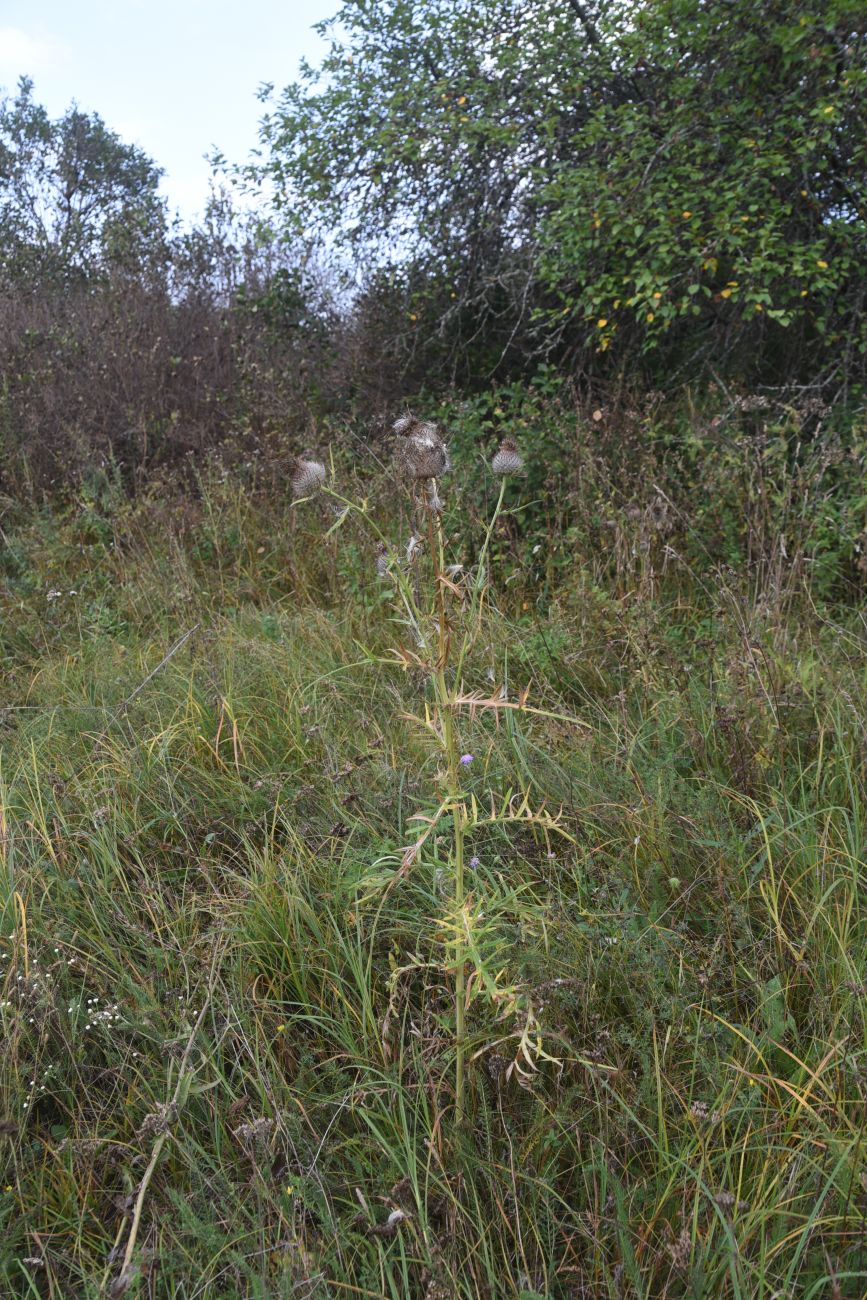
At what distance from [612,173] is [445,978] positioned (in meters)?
4.57

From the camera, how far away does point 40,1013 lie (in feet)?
6.45

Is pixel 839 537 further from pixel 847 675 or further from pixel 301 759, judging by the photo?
pixel 301 759

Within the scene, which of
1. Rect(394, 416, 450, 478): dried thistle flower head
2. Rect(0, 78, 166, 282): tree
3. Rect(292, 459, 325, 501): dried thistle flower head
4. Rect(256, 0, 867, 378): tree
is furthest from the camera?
Rect(0, 78, 166, 282): tree

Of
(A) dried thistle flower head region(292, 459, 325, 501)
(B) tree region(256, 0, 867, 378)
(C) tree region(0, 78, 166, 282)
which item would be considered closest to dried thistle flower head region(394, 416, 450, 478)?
(A) dried thistle flower head region(292, 459, 325, 501)

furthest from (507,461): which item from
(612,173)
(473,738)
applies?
(612,173)

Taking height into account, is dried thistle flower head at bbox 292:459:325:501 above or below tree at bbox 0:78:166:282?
below

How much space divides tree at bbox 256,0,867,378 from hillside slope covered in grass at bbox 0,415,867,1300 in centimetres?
246

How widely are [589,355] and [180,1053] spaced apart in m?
5.34

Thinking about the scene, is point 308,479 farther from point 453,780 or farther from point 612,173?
point 612,173

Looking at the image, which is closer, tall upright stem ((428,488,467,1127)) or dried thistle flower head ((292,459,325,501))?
tall upright stem ((428,488,467,1127))

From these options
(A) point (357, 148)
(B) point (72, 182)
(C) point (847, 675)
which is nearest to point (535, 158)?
(A) point (357, 148)

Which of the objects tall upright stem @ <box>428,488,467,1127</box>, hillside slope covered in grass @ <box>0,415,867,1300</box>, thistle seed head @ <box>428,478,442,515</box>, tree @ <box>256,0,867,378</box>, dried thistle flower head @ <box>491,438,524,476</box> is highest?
tree @ <box>256,0,867,378</box>

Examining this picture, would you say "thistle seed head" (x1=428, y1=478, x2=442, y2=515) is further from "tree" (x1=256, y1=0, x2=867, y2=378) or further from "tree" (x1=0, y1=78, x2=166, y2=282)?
"tree" (x1=0, y1=78, x2=166, y2=282)

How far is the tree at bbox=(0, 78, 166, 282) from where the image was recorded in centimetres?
962
